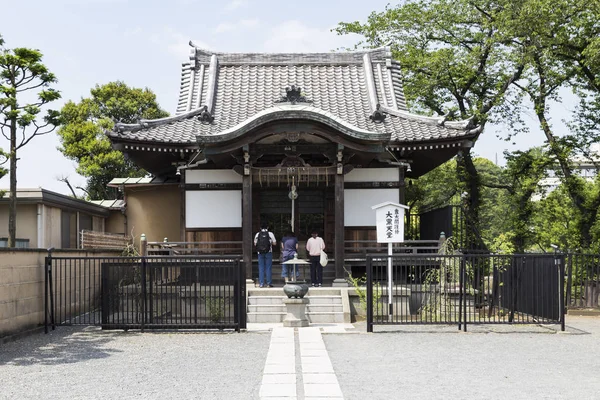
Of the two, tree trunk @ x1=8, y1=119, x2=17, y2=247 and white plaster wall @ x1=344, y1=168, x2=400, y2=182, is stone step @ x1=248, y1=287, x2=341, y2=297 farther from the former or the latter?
tree trunk @ x1=8, y1=119, x2=17, y2=247

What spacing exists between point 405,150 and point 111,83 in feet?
83.7

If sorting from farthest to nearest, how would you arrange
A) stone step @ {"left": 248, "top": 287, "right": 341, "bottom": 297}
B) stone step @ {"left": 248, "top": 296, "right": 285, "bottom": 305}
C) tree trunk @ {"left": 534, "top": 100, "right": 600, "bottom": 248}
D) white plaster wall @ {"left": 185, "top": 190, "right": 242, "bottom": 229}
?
1. tree trunk @ {"left": 534, "top": 100, "right": 600, "bottom": 248}
2. white plaster wall @ {"left": 185, "top": 190, "right": 242, "bottom": 229}
3. stone step @ {"left": 248, "top": 287, "right": 341, "bottom": 297}
4. stone step @ {"left": 248, "top": 296, "right": 285, "bottom": 305}

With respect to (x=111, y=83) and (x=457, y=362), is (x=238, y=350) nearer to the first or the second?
(x=457, y=362)

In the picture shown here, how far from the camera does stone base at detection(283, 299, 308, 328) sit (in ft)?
44.8

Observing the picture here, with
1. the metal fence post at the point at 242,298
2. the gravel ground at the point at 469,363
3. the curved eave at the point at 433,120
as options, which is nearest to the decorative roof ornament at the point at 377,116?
the curved eave at the point at 433,120

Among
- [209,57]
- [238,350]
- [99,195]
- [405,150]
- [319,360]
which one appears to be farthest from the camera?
[99,195]

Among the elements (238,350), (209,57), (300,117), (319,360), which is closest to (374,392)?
(319,360)

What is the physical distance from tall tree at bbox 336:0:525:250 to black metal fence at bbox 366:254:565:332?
7711 mm

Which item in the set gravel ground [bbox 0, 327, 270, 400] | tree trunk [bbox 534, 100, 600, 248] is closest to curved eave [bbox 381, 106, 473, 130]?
tree trunk [bbox 534, 100, 600, 248]

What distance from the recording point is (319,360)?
9633mm

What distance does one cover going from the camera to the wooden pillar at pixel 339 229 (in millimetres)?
16906

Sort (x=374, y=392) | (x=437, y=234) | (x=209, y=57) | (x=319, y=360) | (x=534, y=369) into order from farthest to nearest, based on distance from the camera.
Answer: (x=209, y=57)
(x=437, y=234)
(x=319, y=360)
(x=534, y=369)
(x=374, y=392)

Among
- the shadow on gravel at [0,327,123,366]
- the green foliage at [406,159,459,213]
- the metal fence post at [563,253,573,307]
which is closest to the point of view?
the shadow on gravel at [0,327,123,366]

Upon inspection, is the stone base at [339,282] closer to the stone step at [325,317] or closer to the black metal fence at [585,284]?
the stone step at [325,317]
